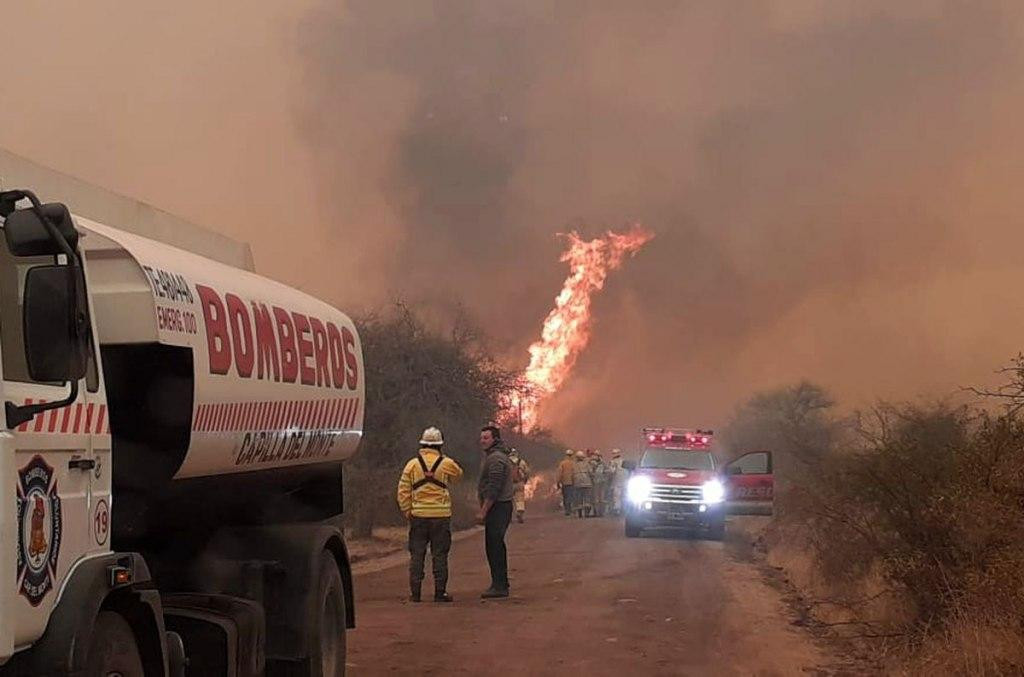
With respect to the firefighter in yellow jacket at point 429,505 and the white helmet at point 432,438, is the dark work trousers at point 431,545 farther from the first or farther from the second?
the white helmet at point 432,438

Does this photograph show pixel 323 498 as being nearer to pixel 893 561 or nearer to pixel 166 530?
pixel 166 530

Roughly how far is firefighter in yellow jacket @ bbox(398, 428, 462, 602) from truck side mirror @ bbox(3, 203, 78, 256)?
999 centimetres

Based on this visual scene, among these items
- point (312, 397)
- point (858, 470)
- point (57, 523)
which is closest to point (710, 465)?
point (858, 470)

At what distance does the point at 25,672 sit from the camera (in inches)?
174

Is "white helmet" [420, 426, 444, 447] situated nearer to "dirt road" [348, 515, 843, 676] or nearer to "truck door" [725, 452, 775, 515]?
"dirt road" [348, 515, 843, 676]

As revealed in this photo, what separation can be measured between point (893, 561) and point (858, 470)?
1.23 m

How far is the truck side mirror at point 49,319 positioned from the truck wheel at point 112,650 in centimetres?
108

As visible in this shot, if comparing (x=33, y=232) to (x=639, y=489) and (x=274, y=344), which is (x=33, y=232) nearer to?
(x=274, y=344)

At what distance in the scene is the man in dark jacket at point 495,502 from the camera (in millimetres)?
14633

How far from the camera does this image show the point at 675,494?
2406 centimetres

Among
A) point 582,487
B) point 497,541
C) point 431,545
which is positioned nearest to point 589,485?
point 582,487

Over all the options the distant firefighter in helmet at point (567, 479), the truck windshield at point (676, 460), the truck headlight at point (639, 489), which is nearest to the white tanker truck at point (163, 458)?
the truck headlight at point (639, 489)

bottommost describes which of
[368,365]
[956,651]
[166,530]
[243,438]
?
[956,651]

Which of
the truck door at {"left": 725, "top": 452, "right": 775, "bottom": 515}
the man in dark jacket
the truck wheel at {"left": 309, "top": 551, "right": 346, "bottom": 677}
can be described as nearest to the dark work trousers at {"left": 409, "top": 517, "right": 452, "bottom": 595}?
the man in dark jacket
